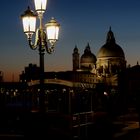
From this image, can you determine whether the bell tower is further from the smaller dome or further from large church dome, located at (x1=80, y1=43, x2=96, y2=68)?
the smaller dome


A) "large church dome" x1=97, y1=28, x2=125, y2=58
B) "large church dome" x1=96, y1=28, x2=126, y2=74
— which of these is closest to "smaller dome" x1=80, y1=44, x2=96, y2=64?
"large church dome" x1=96, y1=28, x2=126, y2=74

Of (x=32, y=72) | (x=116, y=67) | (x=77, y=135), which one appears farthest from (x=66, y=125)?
(x=32, y=72)

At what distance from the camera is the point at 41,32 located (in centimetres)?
1331

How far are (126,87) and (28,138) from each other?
75.4 m

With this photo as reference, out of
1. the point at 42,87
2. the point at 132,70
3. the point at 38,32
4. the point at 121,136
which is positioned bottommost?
the point at 121,136

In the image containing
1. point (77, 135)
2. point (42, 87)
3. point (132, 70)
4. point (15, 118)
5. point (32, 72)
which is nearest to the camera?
point (42, 87)

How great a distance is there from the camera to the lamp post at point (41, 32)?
12.6m

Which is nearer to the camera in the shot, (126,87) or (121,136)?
(121,136)

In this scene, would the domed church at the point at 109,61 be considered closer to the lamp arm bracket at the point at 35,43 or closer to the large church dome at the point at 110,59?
the large church dome at the point at 110,59

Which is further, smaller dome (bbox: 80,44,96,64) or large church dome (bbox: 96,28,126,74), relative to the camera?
smaller dome (bbox: 80,44,96,64)

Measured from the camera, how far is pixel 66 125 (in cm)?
Answer: 1850

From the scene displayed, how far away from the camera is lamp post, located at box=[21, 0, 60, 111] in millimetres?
12646

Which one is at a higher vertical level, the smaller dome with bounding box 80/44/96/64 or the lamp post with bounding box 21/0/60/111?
the smaller dome with bounding box 80/44/96/64

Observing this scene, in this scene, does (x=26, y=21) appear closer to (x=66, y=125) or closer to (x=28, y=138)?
(x=28, y=138)
